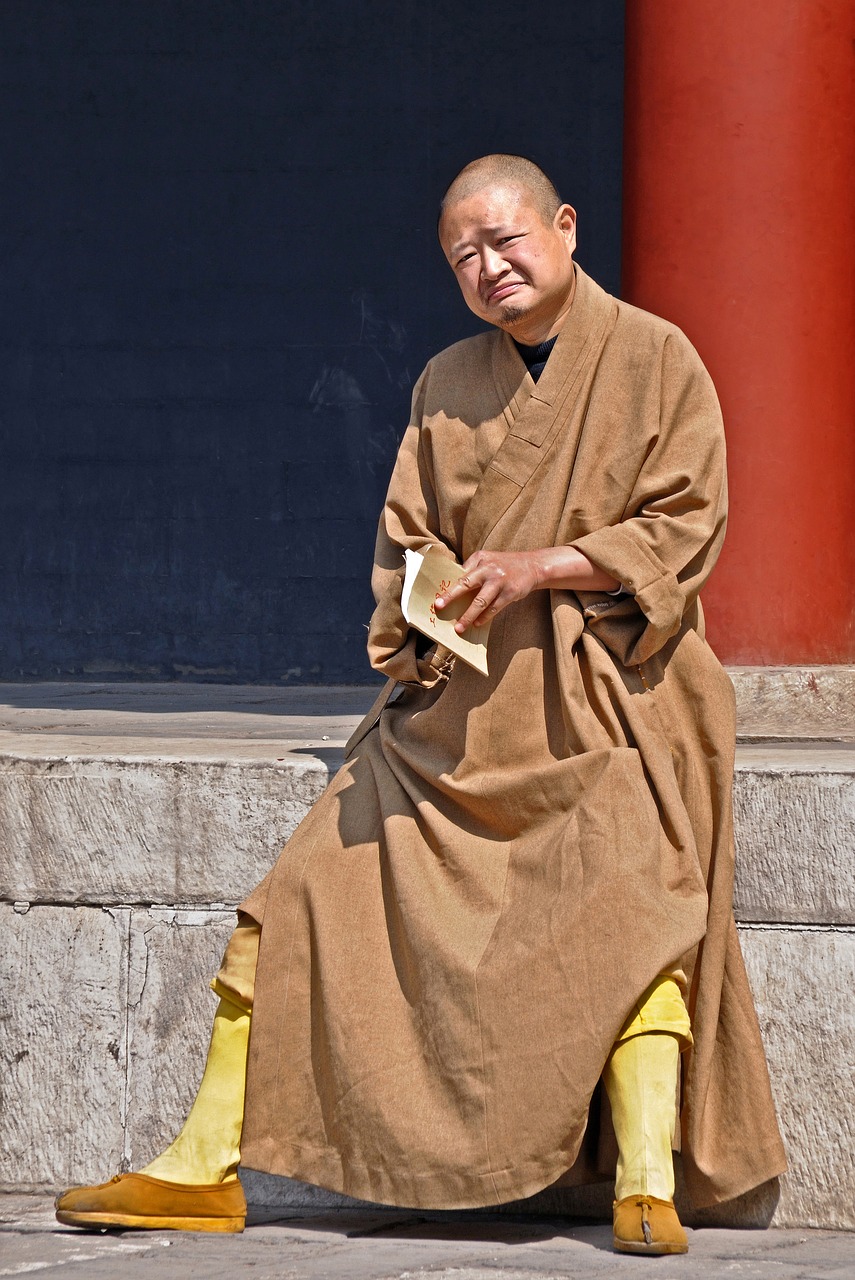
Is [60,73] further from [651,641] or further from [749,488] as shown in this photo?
[651,641]

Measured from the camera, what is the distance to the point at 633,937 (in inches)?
101

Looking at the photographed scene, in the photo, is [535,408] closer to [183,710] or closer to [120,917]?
[120,917]

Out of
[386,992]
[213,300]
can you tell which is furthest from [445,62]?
[386,992]

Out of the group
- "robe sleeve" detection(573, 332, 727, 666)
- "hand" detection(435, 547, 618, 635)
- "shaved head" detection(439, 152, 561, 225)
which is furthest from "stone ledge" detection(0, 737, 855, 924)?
"shaved head" detection(439, 152, 561, 225)

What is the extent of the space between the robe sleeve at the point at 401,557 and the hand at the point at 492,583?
17 centimetres

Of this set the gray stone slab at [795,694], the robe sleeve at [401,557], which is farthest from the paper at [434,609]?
the gray stone slab at [795,694]

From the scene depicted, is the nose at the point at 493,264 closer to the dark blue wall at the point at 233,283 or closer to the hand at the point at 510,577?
the hand at the point at 510,577

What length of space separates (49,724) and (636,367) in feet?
5.90

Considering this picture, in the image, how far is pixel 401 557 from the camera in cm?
298

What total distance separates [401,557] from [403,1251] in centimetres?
106

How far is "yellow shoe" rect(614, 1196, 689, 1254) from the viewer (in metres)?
2.51

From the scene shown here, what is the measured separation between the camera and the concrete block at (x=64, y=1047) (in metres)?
3.20

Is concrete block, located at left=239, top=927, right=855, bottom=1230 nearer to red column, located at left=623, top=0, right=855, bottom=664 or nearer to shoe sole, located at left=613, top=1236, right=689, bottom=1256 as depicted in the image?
shoe sole, located at left=613, top=1236, right=689, bottom=1256

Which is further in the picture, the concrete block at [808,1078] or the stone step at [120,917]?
the stone step at [120,917]
